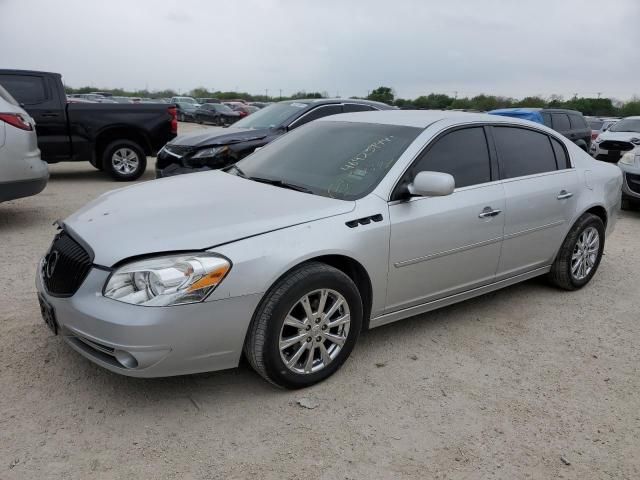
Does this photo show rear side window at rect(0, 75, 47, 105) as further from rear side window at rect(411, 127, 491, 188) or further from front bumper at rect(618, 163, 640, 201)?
front bumper at rect(618, 163, 640, 201)

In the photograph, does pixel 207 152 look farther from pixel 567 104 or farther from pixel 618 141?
pixel 567 104

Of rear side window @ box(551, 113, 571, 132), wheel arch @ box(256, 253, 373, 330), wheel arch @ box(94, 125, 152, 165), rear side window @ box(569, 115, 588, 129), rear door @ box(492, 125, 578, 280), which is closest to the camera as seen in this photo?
wheel arch @ box(256, 253, 373, 330)

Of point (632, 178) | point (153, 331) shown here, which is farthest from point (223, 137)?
point (632, 178)

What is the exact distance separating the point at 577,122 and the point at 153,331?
14.4m

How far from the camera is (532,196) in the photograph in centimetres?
429

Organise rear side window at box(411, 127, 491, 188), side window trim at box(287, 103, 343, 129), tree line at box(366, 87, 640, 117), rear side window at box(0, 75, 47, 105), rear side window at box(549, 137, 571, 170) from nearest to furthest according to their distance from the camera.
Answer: rear side window at box(411, 127, 491, 188)
rear side window at box(549, 137, 571, 170)
side window trim at box(287, 103, 343, 129)
rear side window at box(0, 75, 47, 105)
tree line at box(366, 87, 640, 117)

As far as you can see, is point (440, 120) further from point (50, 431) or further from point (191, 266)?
point (50, 431)

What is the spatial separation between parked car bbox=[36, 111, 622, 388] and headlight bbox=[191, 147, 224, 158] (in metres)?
3.40

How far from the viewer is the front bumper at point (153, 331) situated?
268 cm

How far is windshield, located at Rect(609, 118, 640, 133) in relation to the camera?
14680 millimetres

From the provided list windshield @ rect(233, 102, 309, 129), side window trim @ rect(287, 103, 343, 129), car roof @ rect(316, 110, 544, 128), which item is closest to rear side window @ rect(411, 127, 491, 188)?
car roof @ rect(316, 110, 544, 128)

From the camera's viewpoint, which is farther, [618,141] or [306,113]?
[618,141]

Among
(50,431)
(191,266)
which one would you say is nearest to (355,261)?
(191,266)

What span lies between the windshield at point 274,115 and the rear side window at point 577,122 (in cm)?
877
